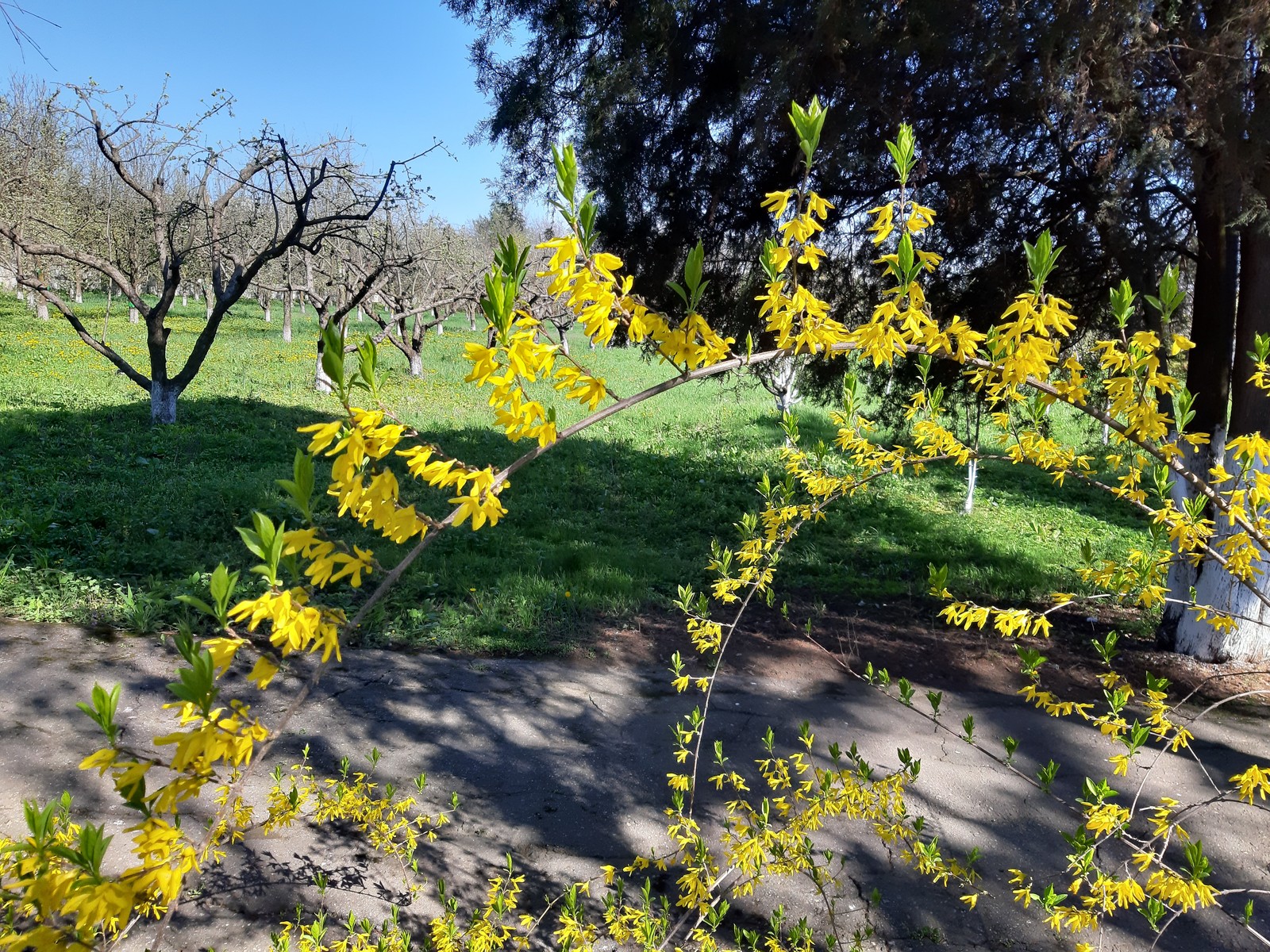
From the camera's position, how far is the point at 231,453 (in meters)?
9.31

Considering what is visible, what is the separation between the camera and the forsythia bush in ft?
3.60

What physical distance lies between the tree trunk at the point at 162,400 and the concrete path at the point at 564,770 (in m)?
6.41

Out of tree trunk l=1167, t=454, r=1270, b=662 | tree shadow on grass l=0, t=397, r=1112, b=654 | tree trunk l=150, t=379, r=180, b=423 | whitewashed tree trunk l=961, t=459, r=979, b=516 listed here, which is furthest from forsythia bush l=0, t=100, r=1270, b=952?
tree trunk l=150, t=379, r=180, b=423

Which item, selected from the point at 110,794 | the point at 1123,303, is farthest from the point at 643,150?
the point at 110,794

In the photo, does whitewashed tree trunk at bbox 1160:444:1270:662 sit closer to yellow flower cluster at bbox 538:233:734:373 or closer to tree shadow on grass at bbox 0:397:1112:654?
tree shadow on grass at bbox 0:397:1112:654

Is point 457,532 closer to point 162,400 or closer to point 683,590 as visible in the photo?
point 683,590

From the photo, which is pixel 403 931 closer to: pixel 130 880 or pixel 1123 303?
pixel 130 880

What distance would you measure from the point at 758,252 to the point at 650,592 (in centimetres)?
266

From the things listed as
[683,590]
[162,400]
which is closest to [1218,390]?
[683,590]

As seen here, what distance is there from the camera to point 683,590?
2.87m

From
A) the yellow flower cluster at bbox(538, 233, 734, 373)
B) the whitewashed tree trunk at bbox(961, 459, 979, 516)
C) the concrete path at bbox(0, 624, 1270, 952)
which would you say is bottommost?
the concrete path at bbox(0, 624, 1270, 952)

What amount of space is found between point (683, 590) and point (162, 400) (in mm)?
9709

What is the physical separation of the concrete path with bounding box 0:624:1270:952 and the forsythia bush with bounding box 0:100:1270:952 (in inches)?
4.5

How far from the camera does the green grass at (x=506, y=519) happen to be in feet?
17.5
